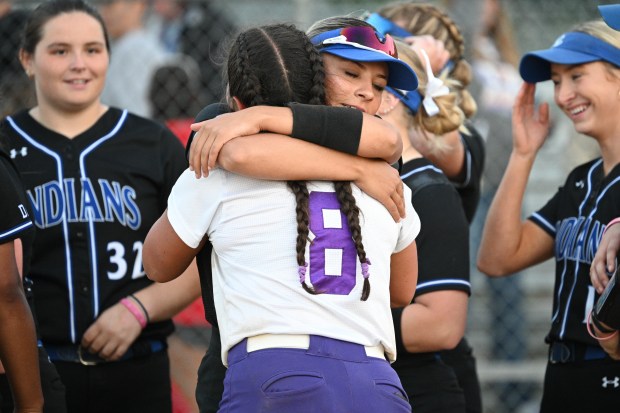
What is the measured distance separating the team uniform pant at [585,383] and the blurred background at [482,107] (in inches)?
95.6

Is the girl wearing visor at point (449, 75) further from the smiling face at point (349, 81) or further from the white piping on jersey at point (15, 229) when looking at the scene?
the white piping on jersey at point (15, 229)

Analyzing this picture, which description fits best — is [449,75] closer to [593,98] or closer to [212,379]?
[593,98]

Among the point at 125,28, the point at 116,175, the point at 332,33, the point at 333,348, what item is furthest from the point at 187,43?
the point at 333,348

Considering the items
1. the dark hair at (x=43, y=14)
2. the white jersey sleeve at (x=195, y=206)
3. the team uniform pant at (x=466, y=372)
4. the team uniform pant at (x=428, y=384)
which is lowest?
the team uniform pant at (x=466, y=372)

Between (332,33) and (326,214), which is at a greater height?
(332,33)

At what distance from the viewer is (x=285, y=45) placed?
96.9 inches

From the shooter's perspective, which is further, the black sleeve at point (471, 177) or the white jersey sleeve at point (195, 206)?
the black sleeve at point (471, 177)

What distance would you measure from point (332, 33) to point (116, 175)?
4.57 feet

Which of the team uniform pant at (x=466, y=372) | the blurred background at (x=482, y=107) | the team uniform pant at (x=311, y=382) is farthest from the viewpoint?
the blurred background at (x=482, y=107)

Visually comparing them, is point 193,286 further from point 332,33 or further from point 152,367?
point 332,33

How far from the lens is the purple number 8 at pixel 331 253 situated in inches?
91.8

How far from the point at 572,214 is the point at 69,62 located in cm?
199

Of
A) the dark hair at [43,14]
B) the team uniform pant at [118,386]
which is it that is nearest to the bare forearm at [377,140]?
the team uniform pant at [118,386]

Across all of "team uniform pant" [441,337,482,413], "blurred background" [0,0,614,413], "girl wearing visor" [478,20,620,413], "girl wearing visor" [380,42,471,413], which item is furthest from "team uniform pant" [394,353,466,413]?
"blurred background" [0,0,614,413]
